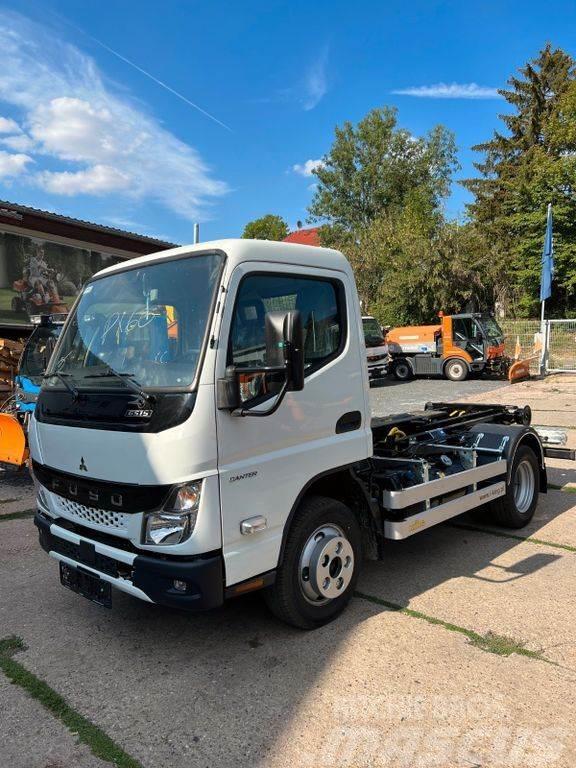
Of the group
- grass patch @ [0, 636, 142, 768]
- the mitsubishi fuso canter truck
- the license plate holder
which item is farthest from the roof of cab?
grass patch @ [0, 636, 142, 768]

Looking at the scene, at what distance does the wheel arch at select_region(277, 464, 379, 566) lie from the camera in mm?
3629

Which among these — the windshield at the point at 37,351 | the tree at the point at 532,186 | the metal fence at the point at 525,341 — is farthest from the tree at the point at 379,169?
the windshield at the point at 37,351

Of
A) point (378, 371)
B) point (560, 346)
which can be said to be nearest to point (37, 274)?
point (378, 371)

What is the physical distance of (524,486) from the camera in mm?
5664

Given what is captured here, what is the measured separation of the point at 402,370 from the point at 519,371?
467 centimetres

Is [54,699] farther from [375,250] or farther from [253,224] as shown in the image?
[253,224]

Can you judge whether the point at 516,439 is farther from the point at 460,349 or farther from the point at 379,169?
the point at 379,169

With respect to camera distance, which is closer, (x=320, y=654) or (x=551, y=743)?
(x=551, y=743)

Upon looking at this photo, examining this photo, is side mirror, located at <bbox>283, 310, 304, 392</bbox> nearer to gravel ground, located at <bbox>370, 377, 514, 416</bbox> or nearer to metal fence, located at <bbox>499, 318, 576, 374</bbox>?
gravel ground, located at <bbox>370, 377, 514, 416</bbox>

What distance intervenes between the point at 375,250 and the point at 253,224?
111ft

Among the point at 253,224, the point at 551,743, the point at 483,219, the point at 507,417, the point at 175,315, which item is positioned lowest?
the point at 551,743

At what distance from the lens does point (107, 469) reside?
3.06 meters

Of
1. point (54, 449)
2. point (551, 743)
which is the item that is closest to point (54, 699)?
point (54, 449)

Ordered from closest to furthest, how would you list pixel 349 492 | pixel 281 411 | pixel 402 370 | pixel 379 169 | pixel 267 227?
pixel 281 411
pixel 349 492
pixel 402 370
pixel 379 169
pixel 267 227
